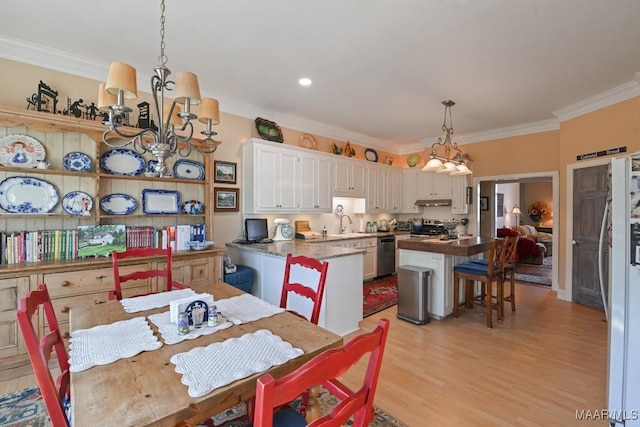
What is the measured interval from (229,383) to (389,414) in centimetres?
→ 149

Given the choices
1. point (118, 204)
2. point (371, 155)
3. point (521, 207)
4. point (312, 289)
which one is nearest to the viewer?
point (312, 289)

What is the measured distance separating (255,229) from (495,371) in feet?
10.5

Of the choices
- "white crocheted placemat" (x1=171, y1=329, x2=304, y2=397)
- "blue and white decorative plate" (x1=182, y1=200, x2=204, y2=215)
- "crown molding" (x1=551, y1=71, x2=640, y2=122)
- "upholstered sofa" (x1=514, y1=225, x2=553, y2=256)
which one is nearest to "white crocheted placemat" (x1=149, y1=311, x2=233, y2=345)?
"white crocheted placemat" (x1=171, y1=329, x2=304, y2=397)

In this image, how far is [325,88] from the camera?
12.0 ft

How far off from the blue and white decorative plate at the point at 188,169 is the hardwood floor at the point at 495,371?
268cm

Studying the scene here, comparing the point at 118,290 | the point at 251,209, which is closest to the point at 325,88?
the point at 251,209

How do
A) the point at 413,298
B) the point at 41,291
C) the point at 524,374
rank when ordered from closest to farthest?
the point at 41,291
the point at 524,374
the point at 413,298

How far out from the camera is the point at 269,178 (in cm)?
425

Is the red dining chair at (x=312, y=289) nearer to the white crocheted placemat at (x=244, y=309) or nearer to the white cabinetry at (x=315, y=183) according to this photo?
the white crocheted placemat at (x=244, y=309)

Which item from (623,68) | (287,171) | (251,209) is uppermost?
(623,68)

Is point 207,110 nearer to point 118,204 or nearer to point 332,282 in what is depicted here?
point 332,282

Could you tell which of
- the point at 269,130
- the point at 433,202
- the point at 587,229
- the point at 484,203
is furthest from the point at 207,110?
the point at 484,203

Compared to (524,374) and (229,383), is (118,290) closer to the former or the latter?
(229,383)

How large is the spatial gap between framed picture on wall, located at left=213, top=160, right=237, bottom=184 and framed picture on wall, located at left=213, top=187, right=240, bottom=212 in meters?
0.12
